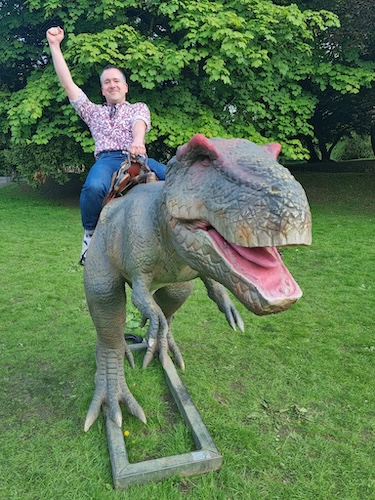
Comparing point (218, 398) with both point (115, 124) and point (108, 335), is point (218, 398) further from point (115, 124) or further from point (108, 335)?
point (115, 124)

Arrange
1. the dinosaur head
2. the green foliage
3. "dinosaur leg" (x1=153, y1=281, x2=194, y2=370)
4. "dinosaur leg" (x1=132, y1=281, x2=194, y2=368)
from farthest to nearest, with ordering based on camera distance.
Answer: the green foliage
"dinosaur leg" (x1=153, y1=281, x2=194, y2=370)
"dinosaur leg" (x1=132, y1=281, x2=194, y2=368)
the dinosaur head

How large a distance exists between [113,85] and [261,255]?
5.75 ft

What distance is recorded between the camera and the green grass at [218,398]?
2498mm

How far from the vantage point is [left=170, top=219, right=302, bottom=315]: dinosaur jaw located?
1.46m

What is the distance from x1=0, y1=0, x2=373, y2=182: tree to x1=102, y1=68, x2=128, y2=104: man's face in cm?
599

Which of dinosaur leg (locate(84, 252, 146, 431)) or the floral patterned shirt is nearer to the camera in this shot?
dinosaur leg (locate(84, 252, 146, 431))

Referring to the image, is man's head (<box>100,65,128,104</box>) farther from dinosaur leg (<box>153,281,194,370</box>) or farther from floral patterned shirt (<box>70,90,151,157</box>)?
dinosaur leg (<box>153,281,194,370</box>)

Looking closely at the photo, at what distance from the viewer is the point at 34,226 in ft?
33.3

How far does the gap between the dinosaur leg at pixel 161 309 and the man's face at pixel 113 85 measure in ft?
4.13

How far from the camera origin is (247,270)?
1521 mm

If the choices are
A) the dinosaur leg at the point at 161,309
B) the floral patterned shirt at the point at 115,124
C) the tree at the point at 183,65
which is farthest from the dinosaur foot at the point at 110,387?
the tree at the point at 183,65

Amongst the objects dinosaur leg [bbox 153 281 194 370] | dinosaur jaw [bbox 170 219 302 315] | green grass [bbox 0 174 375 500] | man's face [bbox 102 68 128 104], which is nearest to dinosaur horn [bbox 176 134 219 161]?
dinosaur jaw [bbox 170 219 302 315]

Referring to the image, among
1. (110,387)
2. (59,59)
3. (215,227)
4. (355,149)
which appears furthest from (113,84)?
(355,149)

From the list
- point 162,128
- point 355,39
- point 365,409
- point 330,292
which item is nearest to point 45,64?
point 162,128
